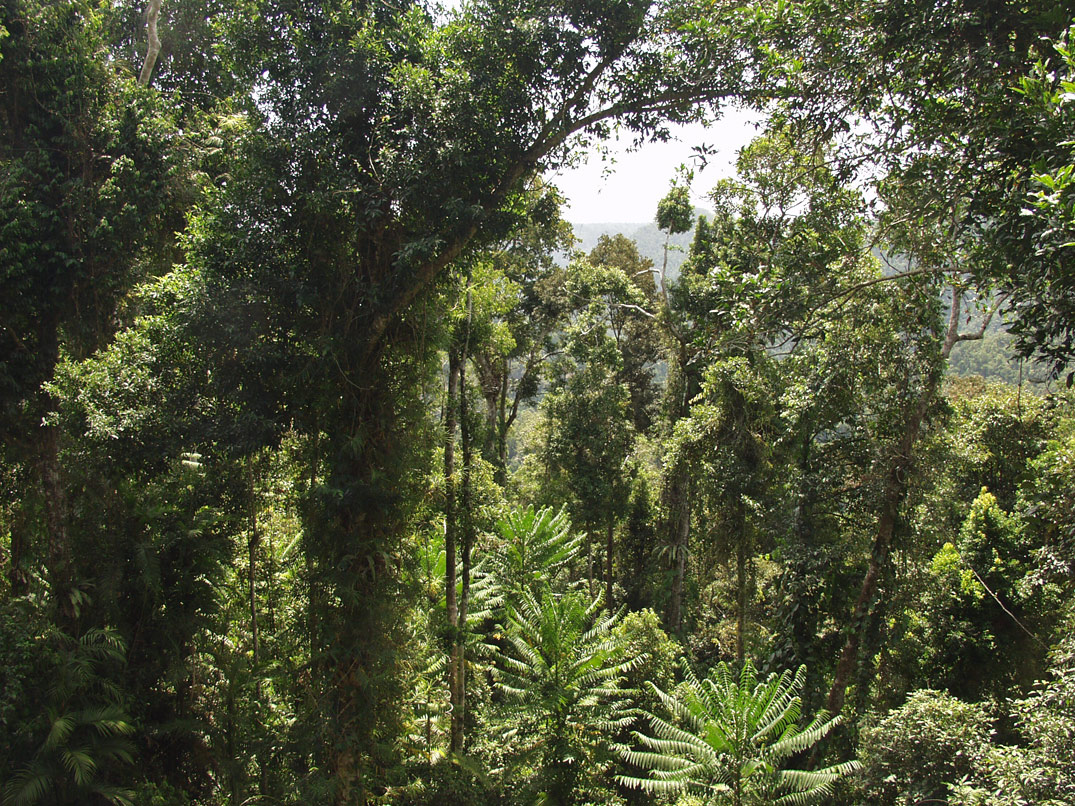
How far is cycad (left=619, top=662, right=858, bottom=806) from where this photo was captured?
24.1ft

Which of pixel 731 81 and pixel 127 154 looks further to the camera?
pixel 127 154

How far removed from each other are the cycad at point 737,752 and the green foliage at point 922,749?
1.10ft

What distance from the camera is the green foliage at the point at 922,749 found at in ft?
21.9

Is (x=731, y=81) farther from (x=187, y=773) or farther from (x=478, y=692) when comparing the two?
(x=187, y=773)

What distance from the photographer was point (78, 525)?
25.6ft

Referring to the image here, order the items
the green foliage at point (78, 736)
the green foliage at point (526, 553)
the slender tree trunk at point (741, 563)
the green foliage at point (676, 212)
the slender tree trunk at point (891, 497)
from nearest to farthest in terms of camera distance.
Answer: the green foliage at point (78, 736) < the slender tree trunk at point (891, 497) < the slender tree trunk at point (741, 563) < the green foliage at point (526, 553) < the green foliage at point (676, 212)

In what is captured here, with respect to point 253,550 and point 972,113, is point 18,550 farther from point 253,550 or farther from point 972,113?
point 972,113

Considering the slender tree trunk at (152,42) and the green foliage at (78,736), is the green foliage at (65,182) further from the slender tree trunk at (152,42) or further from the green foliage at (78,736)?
the green foliage at (78,736)

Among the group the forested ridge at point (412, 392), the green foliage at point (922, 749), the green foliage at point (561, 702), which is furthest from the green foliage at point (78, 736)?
the green foliage at point (922, 749)

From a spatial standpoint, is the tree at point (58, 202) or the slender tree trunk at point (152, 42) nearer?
the tree at point (58, 202)

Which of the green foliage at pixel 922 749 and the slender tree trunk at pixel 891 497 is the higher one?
the slender tree trunk at pixel 891 497

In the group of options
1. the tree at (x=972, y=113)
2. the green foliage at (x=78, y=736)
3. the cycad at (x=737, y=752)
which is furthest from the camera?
the cycad at (x=737, y=752)

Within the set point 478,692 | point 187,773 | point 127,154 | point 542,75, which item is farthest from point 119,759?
point 542,75

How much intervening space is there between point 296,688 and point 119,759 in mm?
2079
